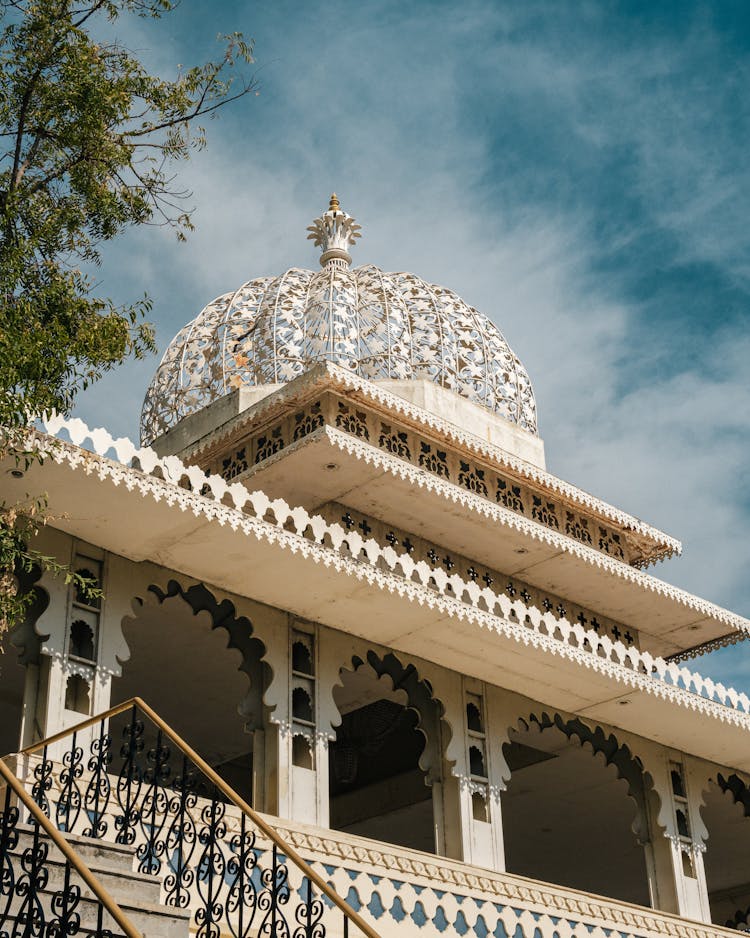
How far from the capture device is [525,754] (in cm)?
1847

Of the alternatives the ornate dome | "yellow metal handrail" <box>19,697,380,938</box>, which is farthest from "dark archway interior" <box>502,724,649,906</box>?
"yellow metal handrail" <box>19,697,380,938</box>

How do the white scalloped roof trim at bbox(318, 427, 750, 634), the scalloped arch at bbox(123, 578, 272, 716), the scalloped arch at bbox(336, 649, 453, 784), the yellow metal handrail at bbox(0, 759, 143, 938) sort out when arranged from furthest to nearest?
1. the white scalloped roof trim at bbox(318, 427, 750, 634)
2. the scalloped arch at bbox(336, 649, 453, 784)
3. the scalloped arch at bbox(123, 578, 272, 716)
4. the yellow metal handrail at bbox(0, 759, 143, 938)

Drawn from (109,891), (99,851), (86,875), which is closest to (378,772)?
(99,851)

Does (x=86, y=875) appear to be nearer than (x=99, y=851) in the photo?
Yes

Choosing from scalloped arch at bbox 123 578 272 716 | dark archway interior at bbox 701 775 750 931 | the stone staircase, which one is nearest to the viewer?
the stone staircase

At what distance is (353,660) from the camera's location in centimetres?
1445

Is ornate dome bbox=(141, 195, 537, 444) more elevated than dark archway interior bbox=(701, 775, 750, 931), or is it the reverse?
ornate dome bbox=(141, 195, 537, 444)

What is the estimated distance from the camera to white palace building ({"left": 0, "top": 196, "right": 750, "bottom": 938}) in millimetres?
10977

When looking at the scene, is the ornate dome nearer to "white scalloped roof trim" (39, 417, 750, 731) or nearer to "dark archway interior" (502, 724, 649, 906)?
"white scalloped roof trim" (39, 417, 750, 731)

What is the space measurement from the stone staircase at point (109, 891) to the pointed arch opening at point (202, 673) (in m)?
4.16

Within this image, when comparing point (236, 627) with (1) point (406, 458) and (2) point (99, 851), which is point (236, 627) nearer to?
(1) point (406, 458)

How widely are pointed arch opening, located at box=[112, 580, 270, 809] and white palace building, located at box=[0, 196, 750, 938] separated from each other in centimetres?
4

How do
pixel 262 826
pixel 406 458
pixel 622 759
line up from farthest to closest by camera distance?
pixel 406 458
pixel 622 759
pixel 262 826

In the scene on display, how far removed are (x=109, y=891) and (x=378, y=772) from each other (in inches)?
453
